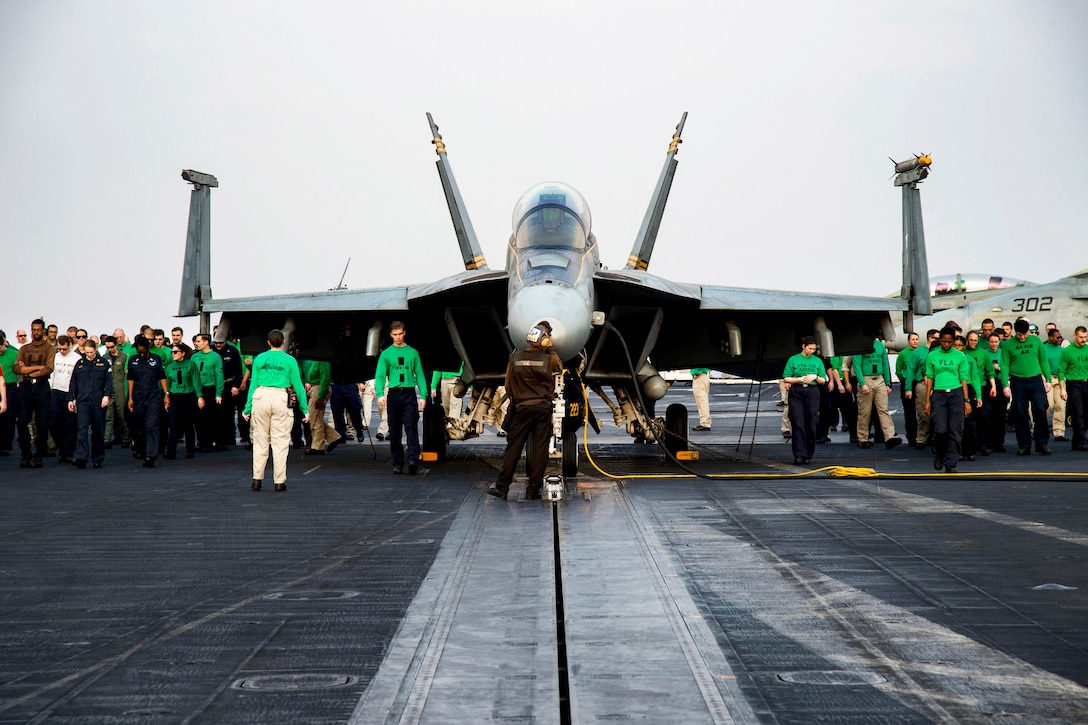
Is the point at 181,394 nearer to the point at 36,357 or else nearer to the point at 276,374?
the point at 36,357

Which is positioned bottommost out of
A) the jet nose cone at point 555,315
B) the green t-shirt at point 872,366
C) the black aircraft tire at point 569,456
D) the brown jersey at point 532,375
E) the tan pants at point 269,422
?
the black aircraft tire at point 569,456

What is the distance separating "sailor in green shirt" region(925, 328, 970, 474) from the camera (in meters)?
12.4

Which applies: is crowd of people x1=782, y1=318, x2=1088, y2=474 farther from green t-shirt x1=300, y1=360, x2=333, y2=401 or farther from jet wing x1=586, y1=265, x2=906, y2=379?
green t-shirt x1=300, y1=360, x2=333, y2=401

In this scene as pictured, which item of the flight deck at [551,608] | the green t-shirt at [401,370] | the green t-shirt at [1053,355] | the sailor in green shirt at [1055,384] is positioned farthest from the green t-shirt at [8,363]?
the green t-shirt at [1053,355]

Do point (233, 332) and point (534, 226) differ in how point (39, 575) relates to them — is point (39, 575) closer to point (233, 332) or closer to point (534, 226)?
point (534, 226)

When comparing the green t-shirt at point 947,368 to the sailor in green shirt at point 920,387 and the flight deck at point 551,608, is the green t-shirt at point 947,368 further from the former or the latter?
the sailor in green shirt at point 920,387

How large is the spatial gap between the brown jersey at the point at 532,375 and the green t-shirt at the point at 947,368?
4980 mm

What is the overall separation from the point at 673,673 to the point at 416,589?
80.6 inches

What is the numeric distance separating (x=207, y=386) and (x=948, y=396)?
11247 millimetres

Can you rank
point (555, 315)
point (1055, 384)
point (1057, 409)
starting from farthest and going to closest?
1. point (1055, 384)
2. point (1057, 409)
3. point (555, 315)

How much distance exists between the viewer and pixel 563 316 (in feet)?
34.6

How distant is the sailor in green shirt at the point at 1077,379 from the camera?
16.0 metres

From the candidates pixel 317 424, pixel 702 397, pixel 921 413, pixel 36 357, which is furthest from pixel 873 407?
pixel 36 357

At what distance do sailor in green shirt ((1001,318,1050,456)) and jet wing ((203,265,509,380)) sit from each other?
7616mm
